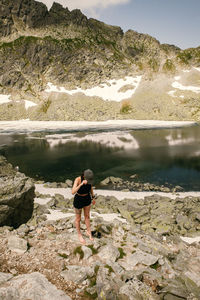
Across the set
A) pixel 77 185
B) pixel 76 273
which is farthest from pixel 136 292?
pixel 77 185

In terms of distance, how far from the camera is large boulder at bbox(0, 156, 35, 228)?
44.7 feet

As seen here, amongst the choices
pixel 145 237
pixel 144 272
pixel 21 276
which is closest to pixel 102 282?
pixel 144 272

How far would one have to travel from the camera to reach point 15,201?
14.5m

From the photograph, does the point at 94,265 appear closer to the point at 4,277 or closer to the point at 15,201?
the point at 4,277

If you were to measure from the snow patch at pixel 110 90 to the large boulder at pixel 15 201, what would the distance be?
153 m

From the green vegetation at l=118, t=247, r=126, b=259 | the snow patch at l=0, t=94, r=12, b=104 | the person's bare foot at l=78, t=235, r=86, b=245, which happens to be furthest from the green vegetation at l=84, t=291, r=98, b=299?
the snow patch at l=0, t=94, r=12, b=104

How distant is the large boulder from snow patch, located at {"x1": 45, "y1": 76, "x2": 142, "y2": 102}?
153 m

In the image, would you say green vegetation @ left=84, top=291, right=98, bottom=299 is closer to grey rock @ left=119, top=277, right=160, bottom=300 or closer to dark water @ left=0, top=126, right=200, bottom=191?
grey rock @ left=119, top=277, right=160, bottom=300

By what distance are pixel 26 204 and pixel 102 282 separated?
9.56m

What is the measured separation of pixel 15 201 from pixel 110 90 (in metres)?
171

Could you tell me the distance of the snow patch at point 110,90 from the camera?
16726cm

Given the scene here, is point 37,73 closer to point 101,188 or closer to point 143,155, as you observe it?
point 143,155

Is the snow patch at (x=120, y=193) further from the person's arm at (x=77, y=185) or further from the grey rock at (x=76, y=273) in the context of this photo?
the grey rock at (x=76, y=273)

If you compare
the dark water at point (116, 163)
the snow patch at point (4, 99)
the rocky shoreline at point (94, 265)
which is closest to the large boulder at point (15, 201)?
the rocky shoreline at point (94, 265)
